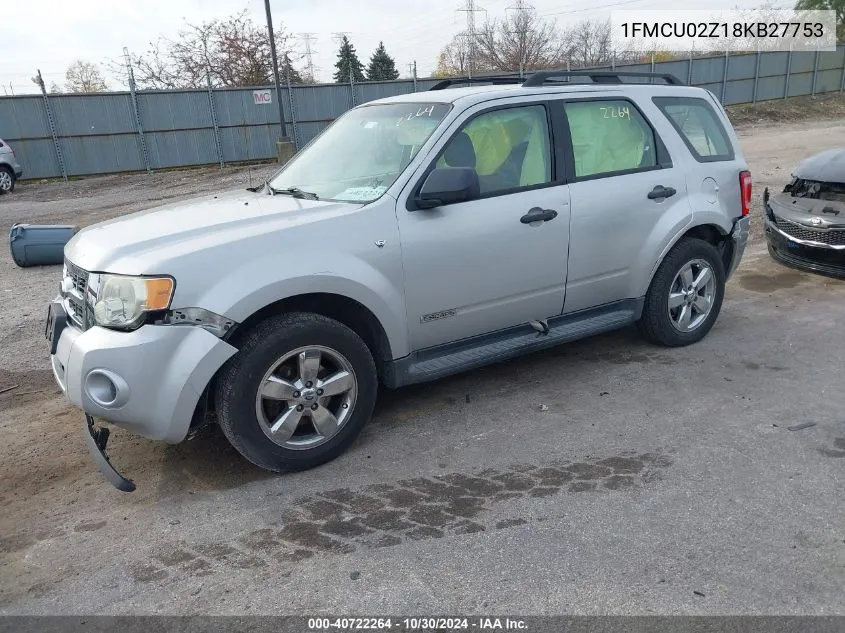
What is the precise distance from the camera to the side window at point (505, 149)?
13.3 feet

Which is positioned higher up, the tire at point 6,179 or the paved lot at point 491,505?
the tire at point 6,179

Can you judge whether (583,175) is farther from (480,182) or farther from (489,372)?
(489,372)

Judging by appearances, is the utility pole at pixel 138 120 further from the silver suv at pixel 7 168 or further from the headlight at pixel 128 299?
the headlight at pixel 128 299

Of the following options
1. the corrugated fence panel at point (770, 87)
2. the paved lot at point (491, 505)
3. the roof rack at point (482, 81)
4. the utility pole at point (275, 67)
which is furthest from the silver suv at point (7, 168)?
the corrugated fence panel at point (770, 87)

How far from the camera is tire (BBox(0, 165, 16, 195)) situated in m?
17.1

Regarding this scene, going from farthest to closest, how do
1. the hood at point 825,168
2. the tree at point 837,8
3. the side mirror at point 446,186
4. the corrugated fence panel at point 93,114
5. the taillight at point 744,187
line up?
the tree at point 837,8 → the corrugated fence panel at point 93,114 → the hood at point 825,168 → the taillight at point 744,187 → the side mirror at point 446,186

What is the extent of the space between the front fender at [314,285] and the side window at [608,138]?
1578 mm

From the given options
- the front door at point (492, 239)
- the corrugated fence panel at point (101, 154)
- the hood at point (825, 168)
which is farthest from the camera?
the corrugated fence panel at point (101, 154)

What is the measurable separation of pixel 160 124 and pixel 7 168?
4.80 m

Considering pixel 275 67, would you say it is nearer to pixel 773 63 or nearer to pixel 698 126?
pixel 698 126

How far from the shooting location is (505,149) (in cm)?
422

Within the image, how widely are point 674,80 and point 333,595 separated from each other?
471cm

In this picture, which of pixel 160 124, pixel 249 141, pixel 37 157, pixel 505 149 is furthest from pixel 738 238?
pixel 37 157

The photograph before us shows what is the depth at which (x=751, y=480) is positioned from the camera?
11.1 feet
